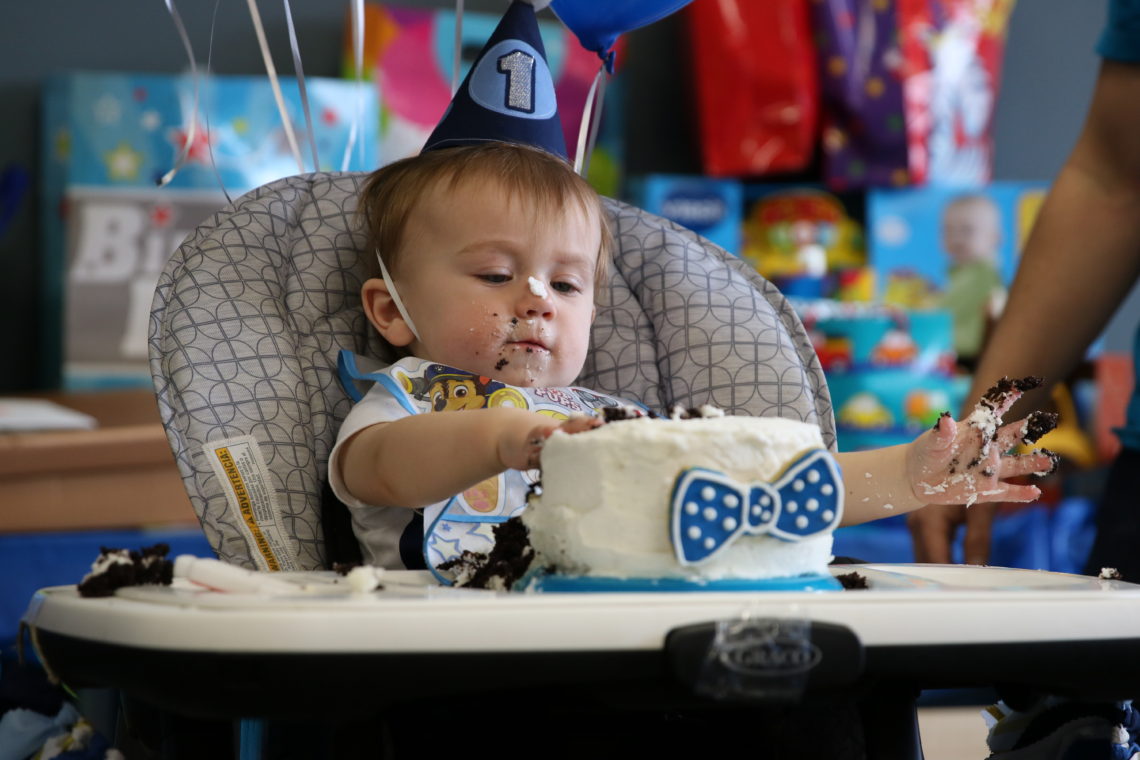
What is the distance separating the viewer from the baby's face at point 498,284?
100 cm

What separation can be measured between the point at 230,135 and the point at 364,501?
173 cm

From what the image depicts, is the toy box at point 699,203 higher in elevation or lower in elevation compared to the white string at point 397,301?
higher

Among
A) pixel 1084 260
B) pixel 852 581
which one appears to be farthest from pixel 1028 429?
pixel 1084 260

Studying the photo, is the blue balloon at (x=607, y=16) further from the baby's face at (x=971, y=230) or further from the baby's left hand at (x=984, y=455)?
the baby's face at (x=971, y=230)

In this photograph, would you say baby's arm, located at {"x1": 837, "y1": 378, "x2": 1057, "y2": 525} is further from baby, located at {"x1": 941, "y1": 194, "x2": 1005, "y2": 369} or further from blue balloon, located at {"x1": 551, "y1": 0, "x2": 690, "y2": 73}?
baby, located at {"x1": 941, "y1": 194, "x2": 1005, "y2": 369}

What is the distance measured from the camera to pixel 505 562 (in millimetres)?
746

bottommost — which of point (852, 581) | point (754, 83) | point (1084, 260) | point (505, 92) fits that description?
point (852, 581)

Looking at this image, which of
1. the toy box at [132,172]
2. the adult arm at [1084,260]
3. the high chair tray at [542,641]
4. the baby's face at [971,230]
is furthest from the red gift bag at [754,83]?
the high chair tray at [542,641]

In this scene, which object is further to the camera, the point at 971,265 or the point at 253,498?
the point at 971,265

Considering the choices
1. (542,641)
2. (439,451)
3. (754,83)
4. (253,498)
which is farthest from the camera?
(754,83)

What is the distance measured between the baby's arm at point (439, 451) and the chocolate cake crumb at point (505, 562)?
1.6 inches

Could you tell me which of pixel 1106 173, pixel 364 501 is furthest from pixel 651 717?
pixel 1106 173

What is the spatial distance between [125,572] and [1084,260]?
103 cm

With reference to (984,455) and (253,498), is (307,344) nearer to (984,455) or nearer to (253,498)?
(253,498)
